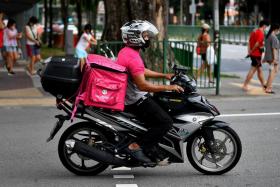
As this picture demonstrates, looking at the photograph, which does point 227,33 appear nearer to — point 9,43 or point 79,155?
point 9,43

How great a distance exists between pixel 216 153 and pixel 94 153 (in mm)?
1304

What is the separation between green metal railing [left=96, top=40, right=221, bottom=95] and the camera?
1554 cm

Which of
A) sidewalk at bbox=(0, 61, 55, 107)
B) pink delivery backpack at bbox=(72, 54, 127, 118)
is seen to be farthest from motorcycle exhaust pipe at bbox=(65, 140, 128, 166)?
sidewalk at bbox=(0, 61, 55, 107)

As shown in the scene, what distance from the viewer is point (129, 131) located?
7.48 meters

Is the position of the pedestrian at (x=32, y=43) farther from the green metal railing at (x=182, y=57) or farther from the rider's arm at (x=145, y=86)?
the rider's arm at (x=145, y=86)

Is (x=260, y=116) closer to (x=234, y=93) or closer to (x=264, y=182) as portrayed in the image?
(x=234, y=93)

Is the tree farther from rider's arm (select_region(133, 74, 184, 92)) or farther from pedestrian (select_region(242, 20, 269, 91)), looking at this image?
rider's arm (select_region(133, 74, 184, 92))

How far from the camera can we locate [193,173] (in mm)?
7961

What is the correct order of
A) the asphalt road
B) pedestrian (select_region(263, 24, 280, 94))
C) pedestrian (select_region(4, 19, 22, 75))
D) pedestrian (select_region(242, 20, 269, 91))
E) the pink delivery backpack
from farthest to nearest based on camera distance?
pedestrian (select_region(4, 19, 22, 75)), pedestrian (select_region(242, 20, 269, 91)), pedestrian (select_region(263, 24, 280, 94)), the asphalt road, the pink delivery backpack

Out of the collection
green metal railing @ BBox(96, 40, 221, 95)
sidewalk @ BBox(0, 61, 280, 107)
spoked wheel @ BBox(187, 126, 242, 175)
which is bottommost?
sidewalk @ BBox(0, 61, 280, 107)

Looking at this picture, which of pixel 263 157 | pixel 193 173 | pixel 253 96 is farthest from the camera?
pixel 253 96

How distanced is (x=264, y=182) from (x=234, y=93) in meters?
8.83

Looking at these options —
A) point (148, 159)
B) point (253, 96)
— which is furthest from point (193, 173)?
point (253, 96)

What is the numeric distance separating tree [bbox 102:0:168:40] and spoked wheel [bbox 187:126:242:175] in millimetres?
10443
